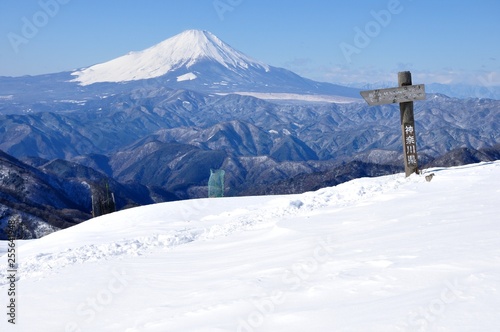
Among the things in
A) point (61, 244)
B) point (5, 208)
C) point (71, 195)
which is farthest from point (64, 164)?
point (61, 244)

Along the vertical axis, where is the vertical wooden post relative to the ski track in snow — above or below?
above

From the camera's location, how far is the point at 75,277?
25.4 ft

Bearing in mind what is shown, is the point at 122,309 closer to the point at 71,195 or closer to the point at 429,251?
the point at 429,251

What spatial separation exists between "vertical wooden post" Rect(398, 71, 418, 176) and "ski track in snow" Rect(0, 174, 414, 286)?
404 mm

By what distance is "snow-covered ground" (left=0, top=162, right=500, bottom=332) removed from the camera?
487 centimetres

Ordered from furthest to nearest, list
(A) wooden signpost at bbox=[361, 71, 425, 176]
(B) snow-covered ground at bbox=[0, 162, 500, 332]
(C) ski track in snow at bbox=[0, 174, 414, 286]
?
1. (A) wooden signpost at bbox=[361, 71, 425, 176]
2. (C) ski track in snow at bbox=[0, 174, 414, 286]
3. (B) snow-covered ground at bbox=[0, 162, 500, 332]

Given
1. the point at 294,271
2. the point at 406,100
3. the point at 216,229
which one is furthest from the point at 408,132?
the point at 294,271

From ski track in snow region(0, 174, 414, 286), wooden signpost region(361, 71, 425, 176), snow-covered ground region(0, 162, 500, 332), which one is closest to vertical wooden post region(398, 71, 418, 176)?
wooden signpost region(361, 71, 425, 176)

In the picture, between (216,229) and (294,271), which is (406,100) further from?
(294,271)

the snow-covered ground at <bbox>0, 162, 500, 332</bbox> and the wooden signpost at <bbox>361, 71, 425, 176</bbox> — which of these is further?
the wooden signpost at <bbox>361, 71, 425, 176</bbox>

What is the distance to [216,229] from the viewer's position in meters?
10.9

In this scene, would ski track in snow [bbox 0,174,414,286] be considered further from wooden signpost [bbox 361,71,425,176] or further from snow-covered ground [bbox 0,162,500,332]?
wooden signpost [bbox 361,71,425,176]

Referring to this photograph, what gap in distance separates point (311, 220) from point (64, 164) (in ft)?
630

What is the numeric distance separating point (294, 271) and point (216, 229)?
4.64 m
